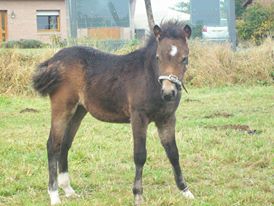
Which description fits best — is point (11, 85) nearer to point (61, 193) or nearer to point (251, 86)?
point (251, 86)

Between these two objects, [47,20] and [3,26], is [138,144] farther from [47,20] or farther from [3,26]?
[47,20]

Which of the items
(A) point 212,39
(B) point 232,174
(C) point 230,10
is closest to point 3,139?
(B) point 232,174

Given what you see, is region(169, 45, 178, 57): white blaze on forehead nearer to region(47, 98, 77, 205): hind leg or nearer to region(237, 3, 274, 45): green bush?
region(47, 98, 77, 205): hind leg

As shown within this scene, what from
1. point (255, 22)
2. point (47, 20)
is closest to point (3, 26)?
point (47, 20)

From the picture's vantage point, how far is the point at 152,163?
815 centimetres

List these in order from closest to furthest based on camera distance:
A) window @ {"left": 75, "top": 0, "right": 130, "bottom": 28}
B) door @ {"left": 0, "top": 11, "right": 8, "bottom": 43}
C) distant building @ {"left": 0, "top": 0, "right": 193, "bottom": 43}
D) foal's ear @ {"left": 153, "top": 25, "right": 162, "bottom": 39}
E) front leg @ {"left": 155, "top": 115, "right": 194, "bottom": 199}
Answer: foal's ear @ {"left": 153, "top": 25, "right": 162, "bottom": 39}, front leg @ {"left": 155, "top": 115, "right": 194, "bottom": 199}, distant building @ {"left": 0, "top": 0, "right": 193, "bottom": 43}, window @ {"left": 75, "top": 0, "right": 130, "bottom": 28}, door @ {"left": 0, "top": 11, "right": 8, "bottom": 43}

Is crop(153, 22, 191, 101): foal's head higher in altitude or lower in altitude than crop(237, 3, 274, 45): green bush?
lower

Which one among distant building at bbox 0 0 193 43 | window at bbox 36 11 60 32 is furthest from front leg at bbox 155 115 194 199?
window at bbox 36 11 60 32

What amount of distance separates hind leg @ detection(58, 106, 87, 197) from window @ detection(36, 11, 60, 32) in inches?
1524

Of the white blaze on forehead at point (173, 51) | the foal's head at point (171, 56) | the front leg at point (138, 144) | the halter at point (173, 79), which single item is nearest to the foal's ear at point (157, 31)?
the foal's head at point (171, 56)

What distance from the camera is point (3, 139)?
33.0ft

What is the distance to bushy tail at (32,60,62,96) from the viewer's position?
6660mm

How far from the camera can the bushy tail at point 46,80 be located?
666cm

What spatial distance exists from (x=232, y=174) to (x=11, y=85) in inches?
Answer: 465
